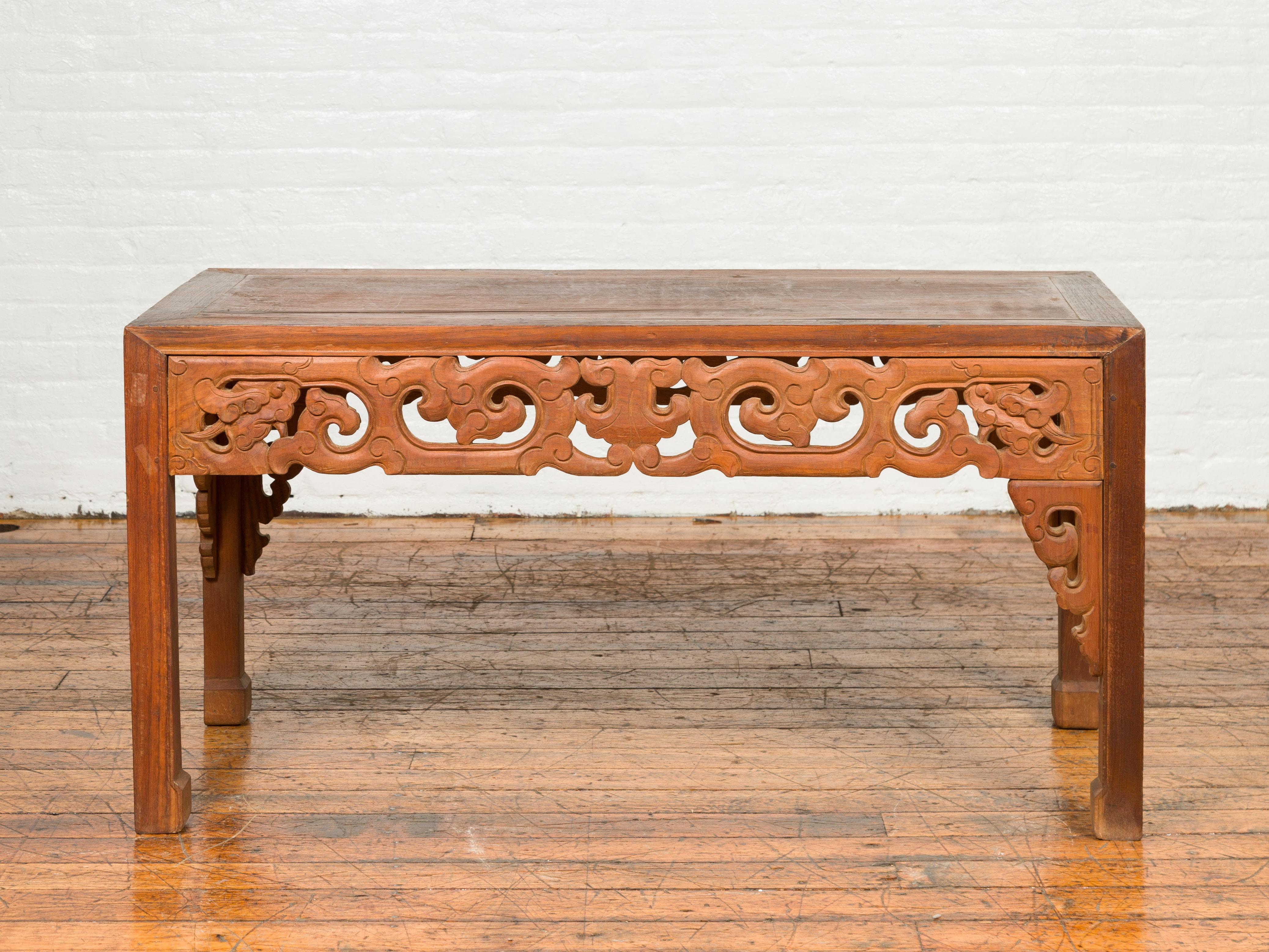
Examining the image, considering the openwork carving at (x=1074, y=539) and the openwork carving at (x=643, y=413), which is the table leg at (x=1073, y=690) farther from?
the openwork carving at (x=643, y=413)

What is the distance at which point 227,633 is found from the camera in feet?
9.39

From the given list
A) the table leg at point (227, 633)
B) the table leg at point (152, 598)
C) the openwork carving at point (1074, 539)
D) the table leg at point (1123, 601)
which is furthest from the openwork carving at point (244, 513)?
the table leg at point (1123, 601)

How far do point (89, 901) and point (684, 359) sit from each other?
1.17 m

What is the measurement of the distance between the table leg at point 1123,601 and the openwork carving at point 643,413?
38 mm

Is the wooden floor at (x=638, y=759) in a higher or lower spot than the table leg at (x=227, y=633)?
lower

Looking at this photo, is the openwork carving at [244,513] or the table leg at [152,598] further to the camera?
the openwork carving at [244,513]

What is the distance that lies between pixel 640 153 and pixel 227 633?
2.07 m

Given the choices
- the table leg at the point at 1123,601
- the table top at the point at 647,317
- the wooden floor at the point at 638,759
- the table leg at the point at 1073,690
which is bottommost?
the wooden floor at the point at 638,759

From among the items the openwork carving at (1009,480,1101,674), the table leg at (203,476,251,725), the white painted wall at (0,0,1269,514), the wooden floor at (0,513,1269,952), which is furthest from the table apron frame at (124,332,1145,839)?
the white painted wall at (0,0,1269,514)

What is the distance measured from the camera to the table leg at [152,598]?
7.59 feet

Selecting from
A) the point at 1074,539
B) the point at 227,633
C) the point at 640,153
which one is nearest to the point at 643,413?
the point at 1074,539

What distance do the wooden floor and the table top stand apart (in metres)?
0.76

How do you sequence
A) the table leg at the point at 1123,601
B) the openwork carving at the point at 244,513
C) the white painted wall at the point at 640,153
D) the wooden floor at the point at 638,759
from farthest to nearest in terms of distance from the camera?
the white painted wall at the point at 640,153 → the openwork carving at the point at 244,513 → the table leg at the point at 1123,601 → the wooden floor at the point at 638,759

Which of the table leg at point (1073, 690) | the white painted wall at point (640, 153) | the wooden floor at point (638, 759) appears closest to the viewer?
the wooden floor at point (638, 759)
